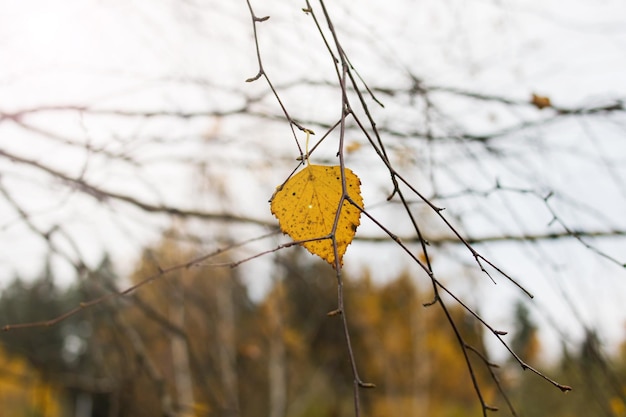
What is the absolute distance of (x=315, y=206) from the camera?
1.67 ft

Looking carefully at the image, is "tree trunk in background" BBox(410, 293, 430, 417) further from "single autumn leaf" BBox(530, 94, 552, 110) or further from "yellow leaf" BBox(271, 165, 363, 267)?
"yellow leaf" BBox(271, 165, 363, 267)

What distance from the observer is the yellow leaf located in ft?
1.66

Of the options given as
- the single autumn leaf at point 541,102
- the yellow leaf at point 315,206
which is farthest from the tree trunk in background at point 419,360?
the yellow leaf at point 315,206

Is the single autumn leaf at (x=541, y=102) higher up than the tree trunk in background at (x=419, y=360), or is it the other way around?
the tree trunk in background at (x=419, y=360)

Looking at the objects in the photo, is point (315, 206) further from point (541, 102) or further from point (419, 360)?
point (419, 360)

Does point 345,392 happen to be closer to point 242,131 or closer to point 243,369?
point 243,369

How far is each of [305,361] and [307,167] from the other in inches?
501

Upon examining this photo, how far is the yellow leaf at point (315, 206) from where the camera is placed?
51 cm

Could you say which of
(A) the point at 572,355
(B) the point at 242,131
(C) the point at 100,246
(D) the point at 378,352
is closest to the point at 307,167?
(A) the point at 572,355

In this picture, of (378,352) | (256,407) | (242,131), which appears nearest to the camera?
(242,131)

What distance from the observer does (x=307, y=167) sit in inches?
20.1

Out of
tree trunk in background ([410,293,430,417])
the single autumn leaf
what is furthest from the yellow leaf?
tree trunk in background ([410,293,430,417])

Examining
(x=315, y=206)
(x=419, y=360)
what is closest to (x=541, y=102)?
(x=315, y=206)

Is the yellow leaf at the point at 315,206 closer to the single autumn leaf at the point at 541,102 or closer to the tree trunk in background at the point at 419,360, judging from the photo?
the single autumn leaf at the point at 541,102
